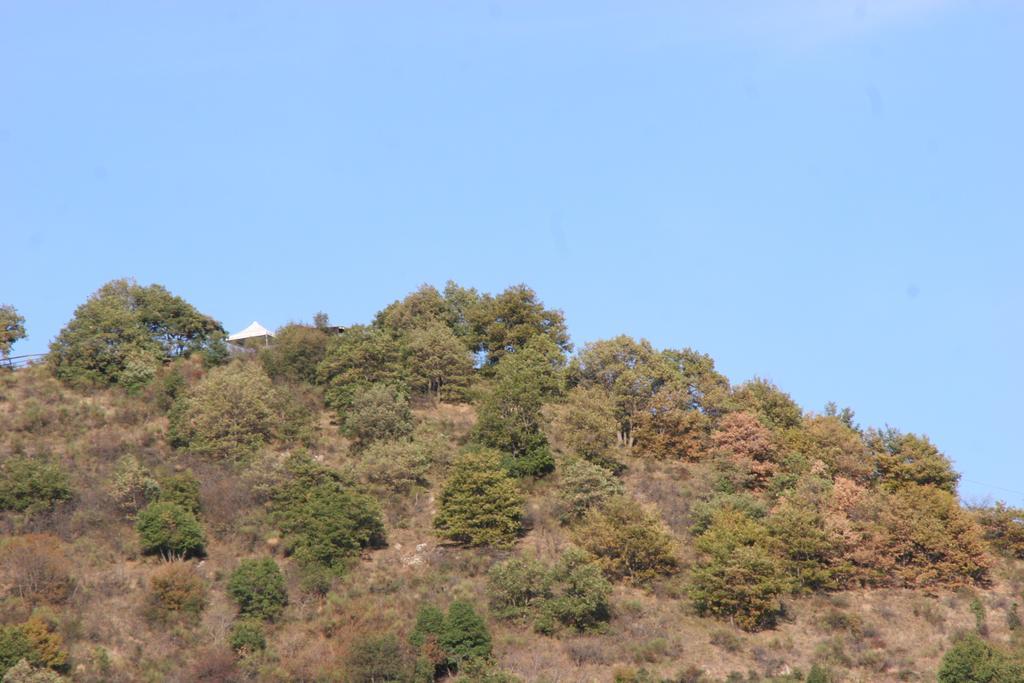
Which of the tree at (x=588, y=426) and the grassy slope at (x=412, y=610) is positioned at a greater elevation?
the tree at (x=588, y=426)

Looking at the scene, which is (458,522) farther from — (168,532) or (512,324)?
(512,324)

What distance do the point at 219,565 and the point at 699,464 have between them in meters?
24.6

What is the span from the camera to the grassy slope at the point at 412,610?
53656mm

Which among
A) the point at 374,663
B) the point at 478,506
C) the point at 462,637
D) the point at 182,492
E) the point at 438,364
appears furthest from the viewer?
the point at 438,364

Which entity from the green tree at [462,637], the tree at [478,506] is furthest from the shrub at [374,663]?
the tree at [478,506]

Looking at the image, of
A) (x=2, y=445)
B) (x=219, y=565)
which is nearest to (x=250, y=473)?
(x=219, y=565)

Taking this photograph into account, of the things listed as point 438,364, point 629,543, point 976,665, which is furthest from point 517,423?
point 976,665

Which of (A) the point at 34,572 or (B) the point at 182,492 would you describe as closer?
(A) the point at 34,572

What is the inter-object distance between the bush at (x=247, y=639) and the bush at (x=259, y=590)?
139 cm

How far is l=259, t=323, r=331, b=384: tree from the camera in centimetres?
7975

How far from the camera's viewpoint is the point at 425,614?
54.3 metres

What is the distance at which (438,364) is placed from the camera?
260 ft

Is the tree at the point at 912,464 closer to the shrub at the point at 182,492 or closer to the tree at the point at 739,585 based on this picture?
the tree at the point at 739,585

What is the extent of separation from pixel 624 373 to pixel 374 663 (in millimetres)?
26362
